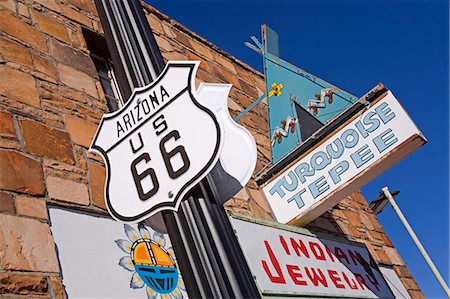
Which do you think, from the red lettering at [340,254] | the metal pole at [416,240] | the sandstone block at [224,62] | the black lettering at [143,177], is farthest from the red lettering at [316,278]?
the metal pole at [416,240]

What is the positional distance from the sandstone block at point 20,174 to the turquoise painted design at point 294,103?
8.09ft

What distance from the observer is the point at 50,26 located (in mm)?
4062

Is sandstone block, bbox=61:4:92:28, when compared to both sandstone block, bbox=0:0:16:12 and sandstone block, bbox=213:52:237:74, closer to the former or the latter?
sandstone block, bbox=0:0:16:12

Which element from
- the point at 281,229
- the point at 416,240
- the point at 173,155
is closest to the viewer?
the point at 173,155

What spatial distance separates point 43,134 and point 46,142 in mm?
65

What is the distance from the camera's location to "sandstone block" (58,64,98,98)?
3816 mm

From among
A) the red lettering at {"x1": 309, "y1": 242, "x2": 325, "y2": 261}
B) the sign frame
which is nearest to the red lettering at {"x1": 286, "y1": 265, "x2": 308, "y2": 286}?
the sign frame

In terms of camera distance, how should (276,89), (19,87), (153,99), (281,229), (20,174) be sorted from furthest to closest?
1. (276,89)
2. (281,229)
3. (19,87)
4. (20,174)
5. (153,99)

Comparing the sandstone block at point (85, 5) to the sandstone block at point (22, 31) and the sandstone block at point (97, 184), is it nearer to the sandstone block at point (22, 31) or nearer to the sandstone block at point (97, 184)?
the sandstone block at point (22, 31)

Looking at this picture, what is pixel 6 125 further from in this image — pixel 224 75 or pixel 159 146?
pixel 224 75

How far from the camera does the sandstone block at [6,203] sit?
262 cm

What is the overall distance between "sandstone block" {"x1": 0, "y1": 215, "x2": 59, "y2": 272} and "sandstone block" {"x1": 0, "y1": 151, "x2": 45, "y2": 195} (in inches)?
9.0

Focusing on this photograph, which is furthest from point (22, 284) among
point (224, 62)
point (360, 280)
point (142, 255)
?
point (224, 62)

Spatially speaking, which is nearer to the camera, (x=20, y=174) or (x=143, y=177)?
(x=143, y=177)
